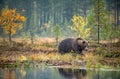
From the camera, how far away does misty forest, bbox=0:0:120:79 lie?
2075cm

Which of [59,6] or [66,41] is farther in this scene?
[59,6]

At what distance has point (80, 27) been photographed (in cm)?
2239

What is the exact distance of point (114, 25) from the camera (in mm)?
23016

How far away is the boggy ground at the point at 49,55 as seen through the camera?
67.0 ft

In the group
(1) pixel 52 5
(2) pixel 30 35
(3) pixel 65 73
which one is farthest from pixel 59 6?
(3) pixel 65 73

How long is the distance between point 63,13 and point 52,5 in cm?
72

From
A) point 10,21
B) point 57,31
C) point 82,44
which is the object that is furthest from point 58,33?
point 10,21

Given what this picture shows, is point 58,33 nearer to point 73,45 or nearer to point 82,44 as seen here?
point 73,45

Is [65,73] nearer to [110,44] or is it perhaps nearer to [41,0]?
[110,44]

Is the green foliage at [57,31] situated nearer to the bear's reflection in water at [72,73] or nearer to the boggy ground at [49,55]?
the boggy ground at [49,55]

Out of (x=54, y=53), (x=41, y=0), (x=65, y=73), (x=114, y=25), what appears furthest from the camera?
(x=41, y=0)

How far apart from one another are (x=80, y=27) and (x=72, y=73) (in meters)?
5.18

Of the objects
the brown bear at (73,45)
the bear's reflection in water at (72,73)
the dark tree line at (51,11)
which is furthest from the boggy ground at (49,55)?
the bear's reflection in water at (72,73)

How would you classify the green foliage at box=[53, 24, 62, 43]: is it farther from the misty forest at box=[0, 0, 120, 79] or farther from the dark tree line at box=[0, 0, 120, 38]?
the dark tree line at box=[0, 0, 120, 38]
